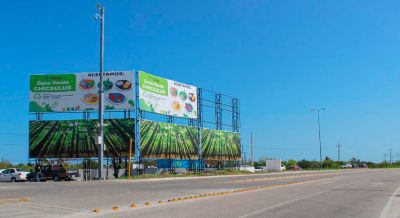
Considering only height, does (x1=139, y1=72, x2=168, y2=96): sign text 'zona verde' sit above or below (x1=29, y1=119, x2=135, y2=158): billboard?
above

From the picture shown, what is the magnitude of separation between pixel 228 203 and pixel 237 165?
60.5m

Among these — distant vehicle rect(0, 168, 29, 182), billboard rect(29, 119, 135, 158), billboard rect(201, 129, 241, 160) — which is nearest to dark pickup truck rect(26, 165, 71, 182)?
distant vehicle rect(0, 168, 29, 182)

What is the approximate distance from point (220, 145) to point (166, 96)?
609 inches

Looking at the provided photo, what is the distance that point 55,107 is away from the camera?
55.3 metres

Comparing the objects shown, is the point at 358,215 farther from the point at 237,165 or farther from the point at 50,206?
the point at 237,165

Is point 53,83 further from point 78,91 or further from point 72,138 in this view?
point 72,138

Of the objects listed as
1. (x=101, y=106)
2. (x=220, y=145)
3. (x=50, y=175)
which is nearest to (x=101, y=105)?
(x=101, y=106)

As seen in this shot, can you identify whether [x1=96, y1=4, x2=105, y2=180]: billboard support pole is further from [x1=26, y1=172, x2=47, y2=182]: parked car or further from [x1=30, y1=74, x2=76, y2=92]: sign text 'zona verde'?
[x1=30, y1=74, x2=76, y2=92]: sign text 'zona verde'

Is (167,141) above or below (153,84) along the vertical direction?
below

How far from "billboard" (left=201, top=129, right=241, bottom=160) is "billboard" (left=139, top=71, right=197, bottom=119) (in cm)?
464

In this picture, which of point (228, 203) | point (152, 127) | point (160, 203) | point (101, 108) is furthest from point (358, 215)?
point (152, 127)

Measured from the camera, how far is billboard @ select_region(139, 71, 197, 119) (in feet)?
181

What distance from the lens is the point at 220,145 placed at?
71.2 meters

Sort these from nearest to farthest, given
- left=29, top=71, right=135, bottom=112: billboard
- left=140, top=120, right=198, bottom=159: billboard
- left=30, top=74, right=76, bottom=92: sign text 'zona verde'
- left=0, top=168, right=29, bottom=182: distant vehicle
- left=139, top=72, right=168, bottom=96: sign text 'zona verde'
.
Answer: left=0, top=168, right=29, bottom=182: distant vehicle, left=29, top=71, right=135, bottom=112: billboard, left=140, top=120, right=198, bottom=159: billboard, left=139, top=72, right=168, bottom=96: sign text 'zona verde', left=30, top=74, right=76, bottom=92: sign text 'zona verde'
